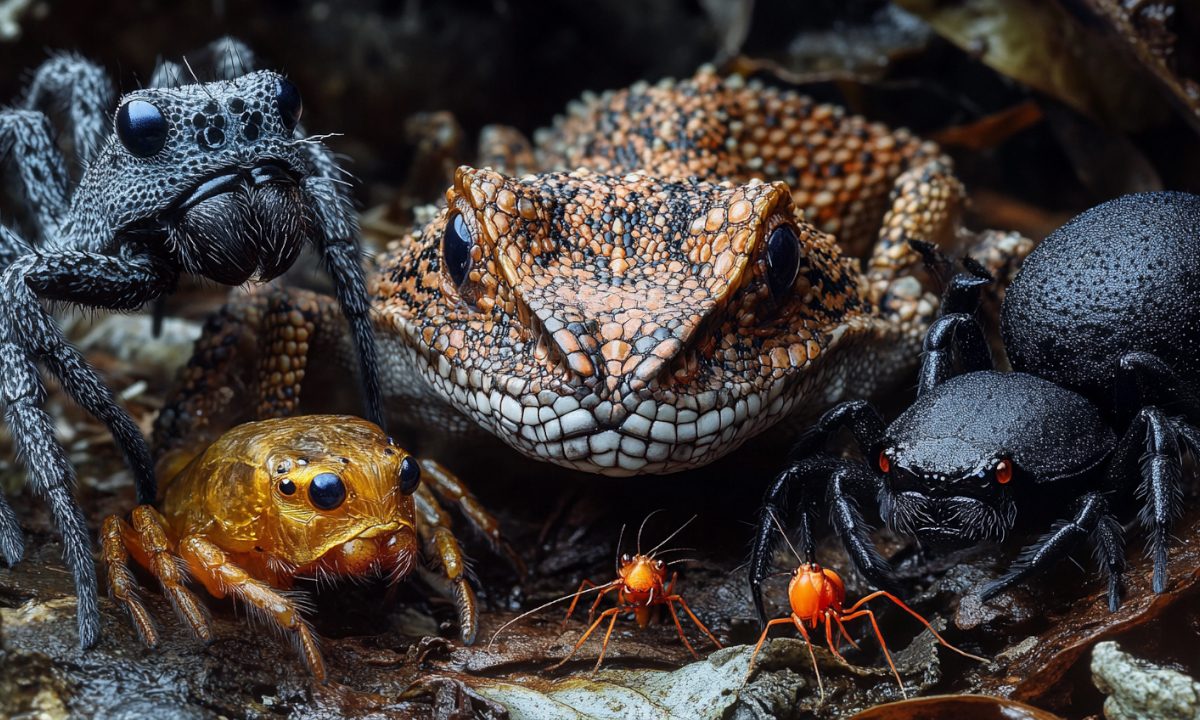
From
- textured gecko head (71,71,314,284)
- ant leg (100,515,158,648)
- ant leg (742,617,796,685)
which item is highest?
textured gecko head (71,71,314,284)

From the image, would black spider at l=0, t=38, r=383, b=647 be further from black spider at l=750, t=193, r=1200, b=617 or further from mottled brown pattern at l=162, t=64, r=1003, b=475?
black spider at l=750, t=193, r=1200, b=617

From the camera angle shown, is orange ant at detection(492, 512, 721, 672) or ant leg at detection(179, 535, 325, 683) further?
orange ant at detection(492, 512, 721, 672)

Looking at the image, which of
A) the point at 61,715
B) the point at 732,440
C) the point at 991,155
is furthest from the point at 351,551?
the point at 991,155

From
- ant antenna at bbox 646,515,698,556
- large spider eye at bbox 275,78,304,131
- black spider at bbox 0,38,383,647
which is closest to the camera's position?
→ black spider at bbox 0,38,383,647

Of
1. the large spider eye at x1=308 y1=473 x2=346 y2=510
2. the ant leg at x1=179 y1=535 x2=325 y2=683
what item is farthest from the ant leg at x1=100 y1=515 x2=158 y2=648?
the large spider eye at x1=308 y1=473 x2=346 y2=510

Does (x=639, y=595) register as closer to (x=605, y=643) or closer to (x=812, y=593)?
(x=605, y=643)

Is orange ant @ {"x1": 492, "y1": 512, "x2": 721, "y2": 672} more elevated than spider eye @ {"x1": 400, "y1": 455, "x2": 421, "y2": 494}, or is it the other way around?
spider eye @ {"x1": 400, "y1": 455, "x2": 421, "y2": 494}

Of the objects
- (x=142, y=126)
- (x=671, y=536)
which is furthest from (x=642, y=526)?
(x=142, y=126)

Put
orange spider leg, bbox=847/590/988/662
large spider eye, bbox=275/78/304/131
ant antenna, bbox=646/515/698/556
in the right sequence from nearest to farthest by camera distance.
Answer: orange spider leg, bbox=847/590/988/662
large spider eye, bbox=275/78/304/131
ant antenna, bbox=646/515/698/556
